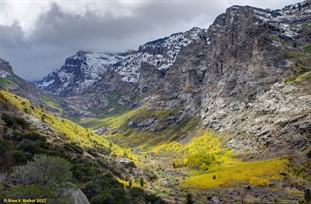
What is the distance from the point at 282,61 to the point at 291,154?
85369 mm

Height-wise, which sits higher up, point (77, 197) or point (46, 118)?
point (46, 118)

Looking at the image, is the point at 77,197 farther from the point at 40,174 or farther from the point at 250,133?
the point at 250,133

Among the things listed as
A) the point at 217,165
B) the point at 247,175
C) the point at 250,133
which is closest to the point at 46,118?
the point at 217,165

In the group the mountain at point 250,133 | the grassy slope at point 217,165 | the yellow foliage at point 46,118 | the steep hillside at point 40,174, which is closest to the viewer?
the steep hillside at point 40,174

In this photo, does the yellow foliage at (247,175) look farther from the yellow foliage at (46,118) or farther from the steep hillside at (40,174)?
the yellow foliage at (46,118)

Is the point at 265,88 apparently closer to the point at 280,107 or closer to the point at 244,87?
the point at 244,87

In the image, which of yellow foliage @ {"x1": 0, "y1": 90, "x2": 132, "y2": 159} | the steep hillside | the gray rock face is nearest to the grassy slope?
the steep hillside

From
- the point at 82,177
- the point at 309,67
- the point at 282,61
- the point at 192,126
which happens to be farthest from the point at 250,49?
the point at 82,177

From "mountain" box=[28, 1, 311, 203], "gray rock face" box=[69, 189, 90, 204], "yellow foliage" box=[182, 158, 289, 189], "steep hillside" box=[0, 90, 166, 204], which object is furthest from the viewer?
"yellow foliage" box=[182, 158, 289, 189]

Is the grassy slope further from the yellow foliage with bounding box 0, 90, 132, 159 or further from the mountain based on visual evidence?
the yellow foliage with bounding box 0, 90, 132, 159

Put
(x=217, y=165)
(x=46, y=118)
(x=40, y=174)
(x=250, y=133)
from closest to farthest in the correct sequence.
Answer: (x=40, y=174), (x=46, y=118), (x=217, y=165), (x=250, y=133)

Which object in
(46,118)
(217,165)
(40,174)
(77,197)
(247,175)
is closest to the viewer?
(40,174)

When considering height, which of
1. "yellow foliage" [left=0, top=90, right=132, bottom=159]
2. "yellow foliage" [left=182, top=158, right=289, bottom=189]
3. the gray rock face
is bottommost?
"yellow foliage" [left=182, top=158, right=289, bottom=189]

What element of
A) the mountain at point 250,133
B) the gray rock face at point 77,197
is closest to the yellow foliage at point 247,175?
the mountain at point 250,133
